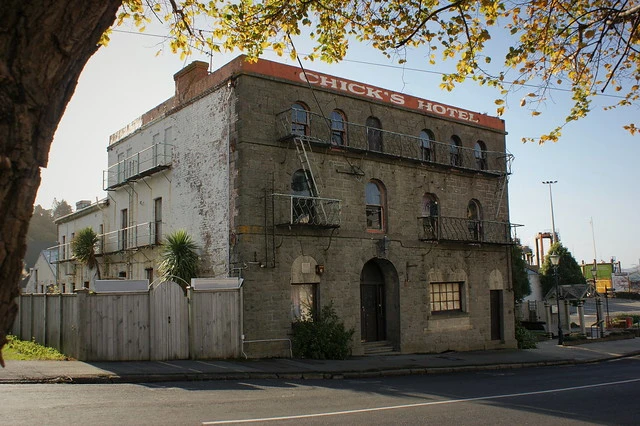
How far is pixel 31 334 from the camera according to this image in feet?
66.0

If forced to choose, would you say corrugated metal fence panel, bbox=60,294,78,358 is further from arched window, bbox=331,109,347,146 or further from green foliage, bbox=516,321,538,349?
green foliage, bbox=516,321,538,349

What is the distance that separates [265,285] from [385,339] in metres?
6.35

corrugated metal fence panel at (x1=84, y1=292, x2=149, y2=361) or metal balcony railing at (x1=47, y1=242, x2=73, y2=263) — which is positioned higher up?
metal balcony railing at (x1=47, y1=242, x2=73, y2=263)

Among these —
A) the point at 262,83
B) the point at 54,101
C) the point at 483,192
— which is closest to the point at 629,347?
the point at 483,192

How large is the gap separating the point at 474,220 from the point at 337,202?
769 centimetres

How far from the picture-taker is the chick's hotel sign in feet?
69.2

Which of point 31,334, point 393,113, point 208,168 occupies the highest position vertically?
point 393,113

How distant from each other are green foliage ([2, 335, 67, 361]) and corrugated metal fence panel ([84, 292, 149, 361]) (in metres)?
1.02

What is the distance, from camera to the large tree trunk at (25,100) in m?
2.44

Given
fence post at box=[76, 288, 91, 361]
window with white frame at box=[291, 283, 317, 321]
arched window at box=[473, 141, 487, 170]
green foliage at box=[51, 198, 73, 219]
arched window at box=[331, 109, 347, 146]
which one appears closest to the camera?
fence post at box=[76, 288, 91, 361]

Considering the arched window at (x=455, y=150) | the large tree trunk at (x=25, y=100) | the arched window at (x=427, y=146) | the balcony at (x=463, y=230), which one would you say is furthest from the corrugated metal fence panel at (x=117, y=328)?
the arched window at (x=455, y=150)

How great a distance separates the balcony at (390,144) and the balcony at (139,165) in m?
6.07

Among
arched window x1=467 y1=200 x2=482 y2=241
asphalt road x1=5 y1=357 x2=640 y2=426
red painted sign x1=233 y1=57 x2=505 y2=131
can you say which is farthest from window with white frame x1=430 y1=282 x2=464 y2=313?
asphalt road x1=5 y1=357 x2=640 y2=426

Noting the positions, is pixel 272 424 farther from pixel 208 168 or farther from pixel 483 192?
pixel 483 192
